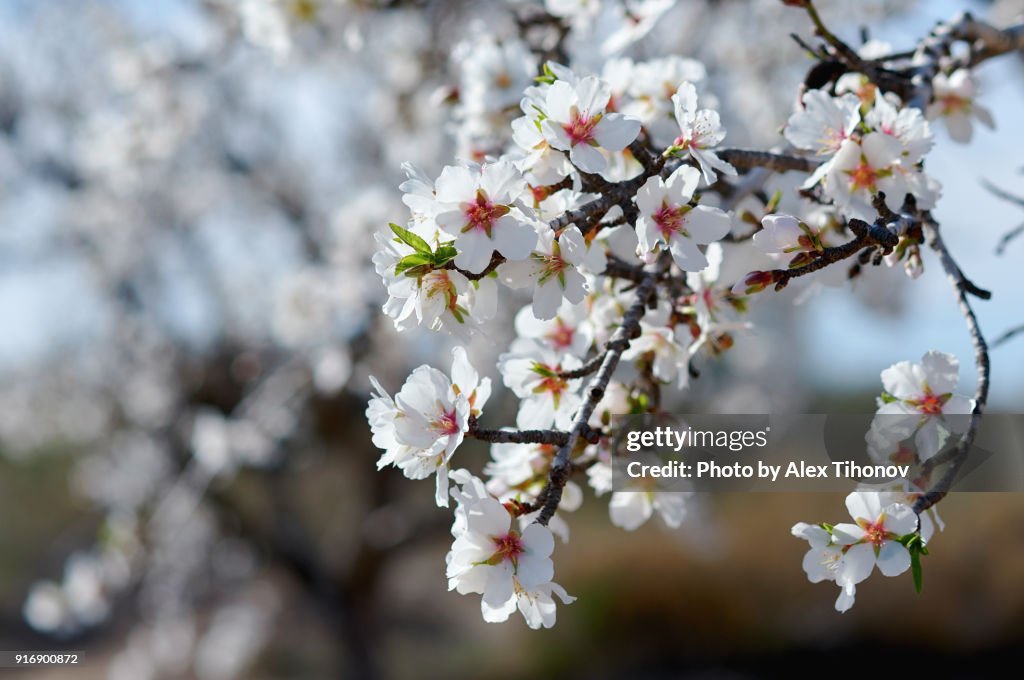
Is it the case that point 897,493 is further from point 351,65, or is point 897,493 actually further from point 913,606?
point 913,606

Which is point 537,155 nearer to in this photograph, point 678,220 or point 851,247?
point 678,220

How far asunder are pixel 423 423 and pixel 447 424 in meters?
0.02

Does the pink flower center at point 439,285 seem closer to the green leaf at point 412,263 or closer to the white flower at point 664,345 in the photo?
the green leaf at point 412,263

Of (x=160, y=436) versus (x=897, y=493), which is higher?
(x=160, y=436)

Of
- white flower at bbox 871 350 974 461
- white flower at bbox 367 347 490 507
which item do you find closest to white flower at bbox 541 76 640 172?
white flower at bbox 367 347 490 507

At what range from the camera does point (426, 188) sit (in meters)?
0.76

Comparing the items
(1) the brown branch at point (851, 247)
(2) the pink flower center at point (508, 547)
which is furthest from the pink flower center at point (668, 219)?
(2) the pink flower center at point (508, 547)

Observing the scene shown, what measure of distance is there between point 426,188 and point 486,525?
0.31 metres

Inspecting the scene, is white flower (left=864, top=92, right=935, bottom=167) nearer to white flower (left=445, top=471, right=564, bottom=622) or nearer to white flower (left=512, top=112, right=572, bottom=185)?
white flower (left=512, top=112, right=572, bottom=185)

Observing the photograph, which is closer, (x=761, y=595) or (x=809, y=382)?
(x=761, y=595)

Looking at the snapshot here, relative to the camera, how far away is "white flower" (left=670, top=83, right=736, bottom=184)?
0.80 meters

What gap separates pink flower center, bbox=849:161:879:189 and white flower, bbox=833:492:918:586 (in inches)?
13.1

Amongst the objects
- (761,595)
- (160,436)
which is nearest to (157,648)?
(160,436)

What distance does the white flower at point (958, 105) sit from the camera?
1.20m
